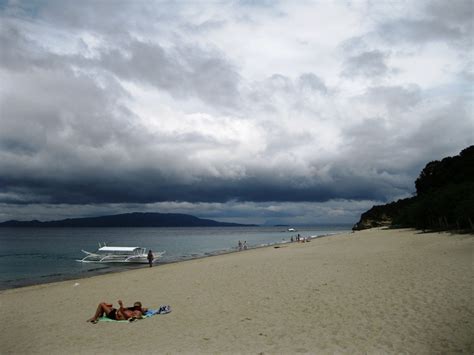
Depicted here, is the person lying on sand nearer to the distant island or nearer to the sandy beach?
the sandy beach

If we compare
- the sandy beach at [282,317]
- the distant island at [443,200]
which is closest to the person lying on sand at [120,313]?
the sandy beach at [282,317]

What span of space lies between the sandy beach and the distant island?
91.4ft

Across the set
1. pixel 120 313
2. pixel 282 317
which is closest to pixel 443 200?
pixel 282 317

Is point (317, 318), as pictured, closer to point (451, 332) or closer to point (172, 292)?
point (451, 332)

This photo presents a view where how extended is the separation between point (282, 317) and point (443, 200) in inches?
1836

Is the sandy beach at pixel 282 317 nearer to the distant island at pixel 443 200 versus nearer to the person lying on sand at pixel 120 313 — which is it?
the person lying on sand at pixel 120 313

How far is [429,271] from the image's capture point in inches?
670

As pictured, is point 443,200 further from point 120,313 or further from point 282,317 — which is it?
point 120,313

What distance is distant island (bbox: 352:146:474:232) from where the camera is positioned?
142ft

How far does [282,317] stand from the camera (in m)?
11.6

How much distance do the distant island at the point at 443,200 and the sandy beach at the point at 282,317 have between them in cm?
2787

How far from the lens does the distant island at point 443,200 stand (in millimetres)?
43272

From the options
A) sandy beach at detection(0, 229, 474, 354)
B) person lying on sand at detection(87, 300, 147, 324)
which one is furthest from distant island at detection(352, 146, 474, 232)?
person lying on sand at detection(87, 300, 147, 324)

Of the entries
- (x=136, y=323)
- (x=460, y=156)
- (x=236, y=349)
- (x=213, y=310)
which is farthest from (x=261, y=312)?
(x=460, y=156)
